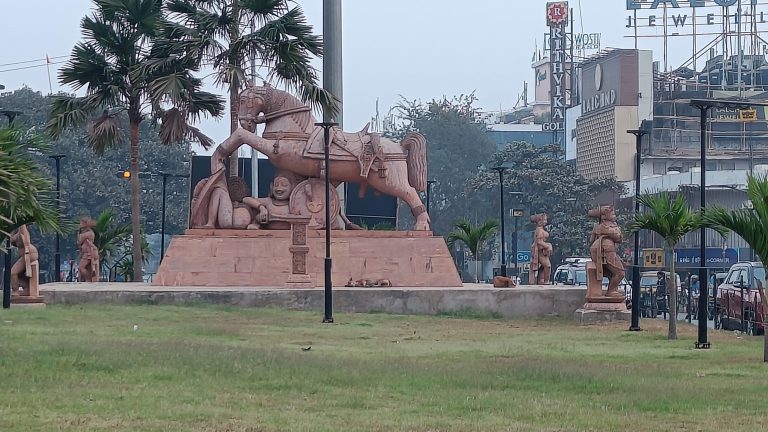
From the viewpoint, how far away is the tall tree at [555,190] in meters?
70.4

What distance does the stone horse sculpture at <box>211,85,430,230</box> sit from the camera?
33.4 metres

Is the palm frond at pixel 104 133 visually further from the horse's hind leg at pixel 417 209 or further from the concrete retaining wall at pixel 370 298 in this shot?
the horse's hind leg at pixel 417 209

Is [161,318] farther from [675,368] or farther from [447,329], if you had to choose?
[675,368]

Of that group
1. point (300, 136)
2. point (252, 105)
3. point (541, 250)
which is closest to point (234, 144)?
point (252, 105)

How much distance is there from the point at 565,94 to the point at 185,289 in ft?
232

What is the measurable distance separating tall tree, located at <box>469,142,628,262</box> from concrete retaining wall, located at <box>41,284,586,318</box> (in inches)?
1505

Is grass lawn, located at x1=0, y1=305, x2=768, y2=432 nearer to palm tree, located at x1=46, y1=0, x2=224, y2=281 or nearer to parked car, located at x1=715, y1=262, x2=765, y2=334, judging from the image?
parked car, located at x1=715, y1=262, x2=765, y2=334

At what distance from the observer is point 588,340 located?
74.4 feet

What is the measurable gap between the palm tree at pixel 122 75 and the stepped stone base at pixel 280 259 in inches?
188

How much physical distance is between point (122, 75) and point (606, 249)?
49.2 ft

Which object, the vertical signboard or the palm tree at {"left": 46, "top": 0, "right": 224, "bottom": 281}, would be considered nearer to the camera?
the palm tree at {"left": 46, "top": 0, "right": 224, "bottom": 281}

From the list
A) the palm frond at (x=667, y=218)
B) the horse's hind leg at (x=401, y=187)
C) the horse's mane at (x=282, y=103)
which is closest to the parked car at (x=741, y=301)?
the palm frond at (x=667, y=218)

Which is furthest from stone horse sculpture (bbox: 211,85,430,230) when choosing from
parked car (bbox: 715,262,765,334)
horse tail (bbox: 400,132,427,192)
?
parked car (bbox: 715,262,765,334)

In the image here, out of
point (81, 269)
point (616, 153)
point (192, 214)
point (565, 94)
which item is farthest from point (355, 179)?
point (565, 94)
